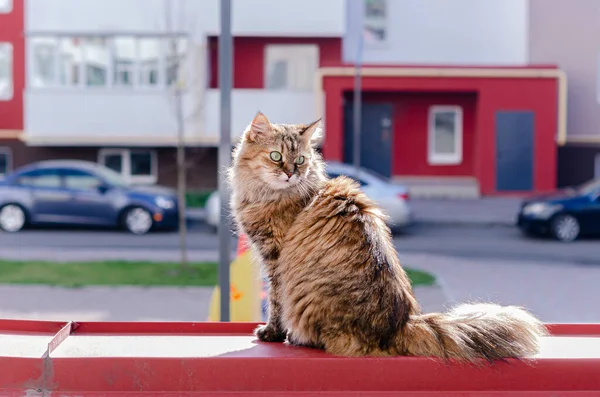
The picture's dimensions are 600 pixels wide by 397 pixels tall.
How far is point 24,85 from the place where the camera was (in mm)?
24172

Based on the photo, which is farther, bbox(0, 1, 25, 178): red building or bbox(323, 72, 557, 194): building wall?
Answer: bbox(0, 1, 25, 178): red building

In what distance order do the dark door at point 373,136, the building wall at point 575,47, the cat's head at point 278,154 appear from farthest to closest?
the building wall at point 575,47, the dark door at point 373,136, the cat's head at point 278,154

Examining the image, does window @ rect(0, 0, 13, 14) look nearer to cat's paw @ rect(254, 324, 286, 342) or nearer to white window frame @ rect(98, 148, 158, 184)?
white window frame @ rect(98, 148, 158, 184)

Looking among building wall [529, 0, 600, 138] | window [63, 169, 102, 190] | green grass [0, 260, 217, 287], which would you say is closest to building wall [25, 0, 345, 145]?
window [63, 169, 102, 190]

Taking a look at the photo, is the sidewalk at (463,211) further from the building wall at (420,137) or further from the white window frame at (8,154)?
the white window frame at (8,154)

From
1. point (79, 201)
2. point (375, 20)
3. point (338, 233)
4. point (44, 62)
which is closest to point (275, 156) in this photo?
point (338, 233)

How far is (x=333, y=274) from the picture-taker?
2.87m

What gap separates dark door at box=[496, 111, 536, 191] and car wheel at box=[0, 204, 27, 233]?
13832mm

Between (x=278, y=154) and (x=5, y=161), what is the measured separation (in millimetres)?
23657

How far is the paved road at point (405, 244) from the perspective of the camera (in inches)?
568

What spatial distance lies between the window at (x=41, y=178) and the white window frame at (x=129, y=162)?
21.4ft

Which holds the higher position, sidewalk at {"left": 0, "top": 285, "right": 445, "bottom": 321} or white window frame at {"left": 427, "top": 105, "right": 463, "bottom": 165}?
white window frame at {"left": 427, "top": 105, "right": 463, "bottom": 165}

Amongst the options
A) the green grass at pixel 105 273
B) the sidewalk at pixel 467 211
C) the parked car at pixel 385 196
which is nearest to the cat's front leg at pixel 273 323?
the green grass at pixel 105 273

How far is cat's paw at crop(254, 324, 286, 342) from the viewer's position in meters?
3.02
